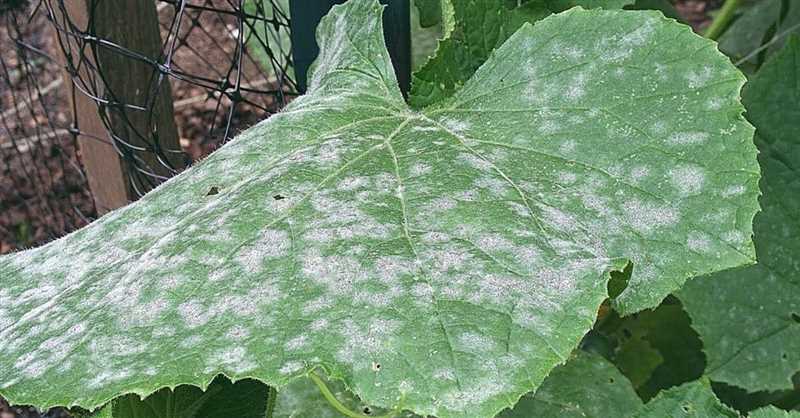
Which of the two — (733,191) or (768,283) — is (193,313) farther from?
(768,283)

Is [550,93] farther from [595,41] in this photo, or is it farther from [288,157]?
[288,157]

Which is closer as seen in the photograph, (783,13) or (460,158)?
(460,158)

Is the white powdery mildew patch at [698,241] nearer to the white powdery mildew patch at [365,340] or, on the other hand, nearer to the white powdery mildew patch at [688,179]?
the white powdery mildew patch at [688,179]

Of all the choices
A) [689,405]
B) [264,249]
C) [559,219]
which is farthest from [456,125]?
[689,405]

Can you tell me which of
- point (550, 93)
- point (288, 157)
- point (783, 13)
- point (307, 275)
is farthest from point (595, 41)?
point (783, 13)

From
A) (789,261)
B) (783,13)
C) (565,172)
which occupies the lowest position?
(789,261)

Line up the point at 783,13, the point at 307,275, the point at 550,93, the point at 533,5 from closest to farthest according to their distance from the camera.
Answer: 1. the point at 307,275
2. the point at 550,93
3. the point at 533,5
4. the point at 783,13

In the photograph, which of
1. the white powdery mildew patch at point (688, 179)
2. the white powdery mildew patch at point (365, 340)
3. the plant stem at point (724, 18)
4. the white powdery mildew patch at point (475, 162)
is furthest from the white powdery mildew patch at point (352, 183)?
the plant stem at point (724, 18)
